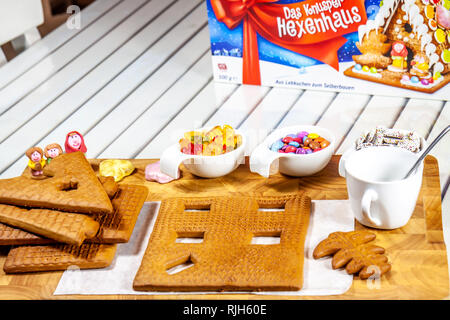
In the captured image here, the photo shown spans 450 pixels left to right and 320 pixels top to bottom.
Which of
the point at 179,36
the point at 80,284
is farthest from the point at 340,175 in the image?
the point at 179,36

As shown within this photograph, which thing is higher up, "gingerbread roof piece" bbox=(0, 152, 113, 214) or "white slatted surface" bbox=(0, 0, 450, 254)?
"gingerbread roof piece" bbox=(0, 152, 113, 214)

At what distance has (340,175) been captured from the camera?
3.79 ft

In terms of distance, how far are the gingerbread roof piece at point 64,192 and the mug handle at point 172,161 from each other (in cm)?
12

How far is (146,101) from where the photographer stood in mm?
1681

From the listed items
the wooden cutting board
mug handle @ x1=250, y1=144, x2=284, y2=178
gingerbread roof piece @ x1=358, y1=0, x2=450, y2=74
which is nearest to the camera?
the wooden cutting board

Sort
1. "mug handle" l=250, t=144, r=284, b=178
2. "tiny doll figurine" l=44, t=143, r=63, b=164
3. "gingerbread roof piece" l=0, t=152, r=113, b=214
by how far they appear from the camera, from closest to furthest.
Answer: "gingerbread roof piece" l=0, t=152, r=113, b=214 → "mug handle" l=250, t=144, r=284, b=178 → "tiny doll figurine" l=44, t=143, r=63, b=164

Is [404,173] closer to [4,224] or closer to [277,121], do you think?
[277,121]

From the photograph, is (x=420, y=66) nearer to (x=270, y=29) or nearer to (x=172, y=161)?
(x=270, y=29)

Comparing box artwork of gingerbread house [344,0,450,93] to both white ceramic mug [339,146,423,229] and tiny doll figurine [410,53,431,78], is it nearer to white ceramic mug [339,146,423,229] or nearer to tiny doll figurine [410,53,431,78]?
tiny doll figurine [410,53,431,78]

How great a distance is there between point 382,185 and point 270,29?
692mm

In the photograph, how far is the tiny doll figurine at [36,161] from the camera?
119cm

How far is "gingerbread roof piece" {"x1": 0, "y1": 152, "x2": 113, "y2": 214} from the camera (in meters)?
1.02

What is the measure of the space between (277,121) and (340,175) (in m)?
0.39

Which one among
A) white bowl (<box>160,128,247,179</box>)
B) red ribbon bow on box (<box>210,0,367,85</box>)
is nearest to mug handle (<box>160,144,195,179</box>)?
white bowl (<box>160,128,247,179</box>)
